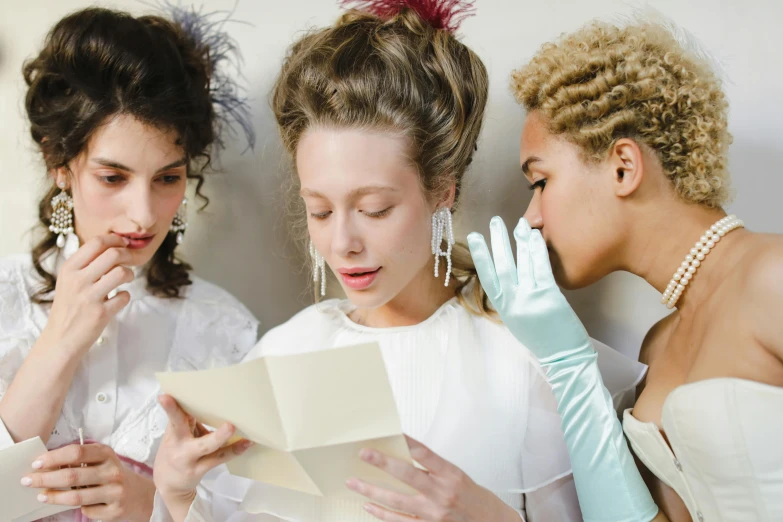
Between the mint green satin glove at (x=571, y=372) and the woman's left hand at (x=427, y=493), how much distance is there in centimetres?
26

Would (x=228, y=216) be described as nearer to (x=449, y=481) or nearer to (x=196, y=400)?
(x=196, y=400)

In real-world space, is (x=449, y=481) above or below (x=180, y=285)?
below

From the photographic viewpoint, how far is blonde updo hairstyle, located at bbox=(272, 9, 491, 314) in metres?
1.46

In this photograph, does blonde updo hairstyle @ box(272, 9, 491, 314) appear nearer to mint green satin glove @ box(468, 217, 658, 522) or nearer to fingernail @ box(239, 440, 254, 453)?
mint green satin glove @ box(468, 217, 658, 522)

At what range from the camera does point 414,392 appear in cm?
155

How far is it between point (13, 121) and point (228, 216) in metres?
0.75

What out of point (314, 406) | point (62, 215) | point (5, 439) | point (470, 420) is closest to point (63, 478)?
point (5, 439)

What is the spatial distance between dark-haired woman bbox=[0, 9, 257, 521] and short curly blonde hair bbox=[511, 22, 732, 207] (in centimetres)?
93

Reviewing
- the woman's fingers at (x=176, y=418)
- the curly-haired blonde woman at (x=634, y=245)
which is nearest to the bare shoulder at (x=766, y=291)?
the curly-haired blonde woman at (x=634, y=245)

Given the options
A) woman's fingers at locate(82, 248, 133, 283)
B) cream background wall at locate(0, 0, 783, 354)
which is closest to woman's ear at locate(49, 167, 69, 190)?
woman's fingers at locate(82, 248, 133, 283)

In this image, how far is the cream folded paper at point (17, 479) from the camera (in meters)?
1.52

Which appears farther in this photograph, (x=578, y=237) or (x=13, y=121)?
(x=13, y=121)

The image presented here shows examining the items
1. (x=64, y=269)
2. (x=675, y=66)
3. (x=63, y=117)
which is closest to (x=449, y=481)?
(x=675, y=66)

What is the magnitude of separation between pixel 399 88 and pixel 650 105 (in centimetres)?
49
